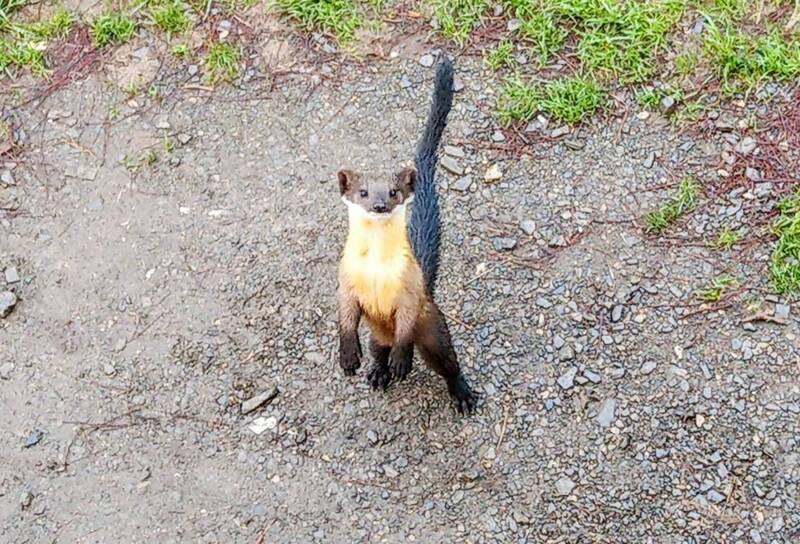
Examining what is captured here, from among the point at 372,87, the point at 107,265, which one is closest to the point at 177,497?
the point at 107,265

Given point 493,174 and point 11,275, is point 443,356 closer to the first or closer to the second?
point 493,174

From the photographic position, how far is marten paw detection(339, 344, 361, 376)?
5098 mm

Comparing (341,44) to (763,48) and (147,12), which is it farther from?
(763,48)

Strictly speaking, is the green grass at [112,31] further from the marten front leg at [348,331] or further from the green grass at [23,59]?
the marten front leg at [348,331]

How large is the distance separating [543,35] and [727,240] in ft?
5.24

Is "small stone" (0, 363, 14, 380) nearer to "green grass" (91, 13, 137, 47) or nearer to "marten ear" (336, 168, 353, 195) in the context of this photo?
"marten ear" (336, 168, 353, 195)

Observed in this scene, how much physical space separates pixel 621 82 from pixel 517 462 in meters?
Answer: 2.33

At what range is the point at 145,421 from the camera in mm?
5488

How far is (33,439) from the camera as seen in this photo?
214 inches

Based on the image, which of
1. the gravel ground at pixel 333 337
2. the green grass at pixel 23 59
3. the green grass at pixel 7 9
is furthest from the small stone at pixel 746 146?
the green grass at pixel 7 9

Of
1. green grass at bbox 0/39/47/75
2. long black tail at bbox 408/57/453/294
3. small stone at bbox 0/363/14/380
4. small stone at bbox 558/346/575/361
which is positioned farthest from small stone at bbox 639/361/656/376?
green grass at bbox 0/39/47/75

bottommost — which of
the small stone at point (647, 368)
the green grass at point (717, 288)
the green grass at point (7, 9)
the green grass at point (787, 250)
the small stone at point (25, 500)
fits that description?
the small stone at point (647, 368)

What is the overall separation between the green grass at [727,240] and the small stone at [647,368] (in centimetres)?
77

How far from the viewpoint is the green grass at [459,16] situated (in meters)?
6.73
